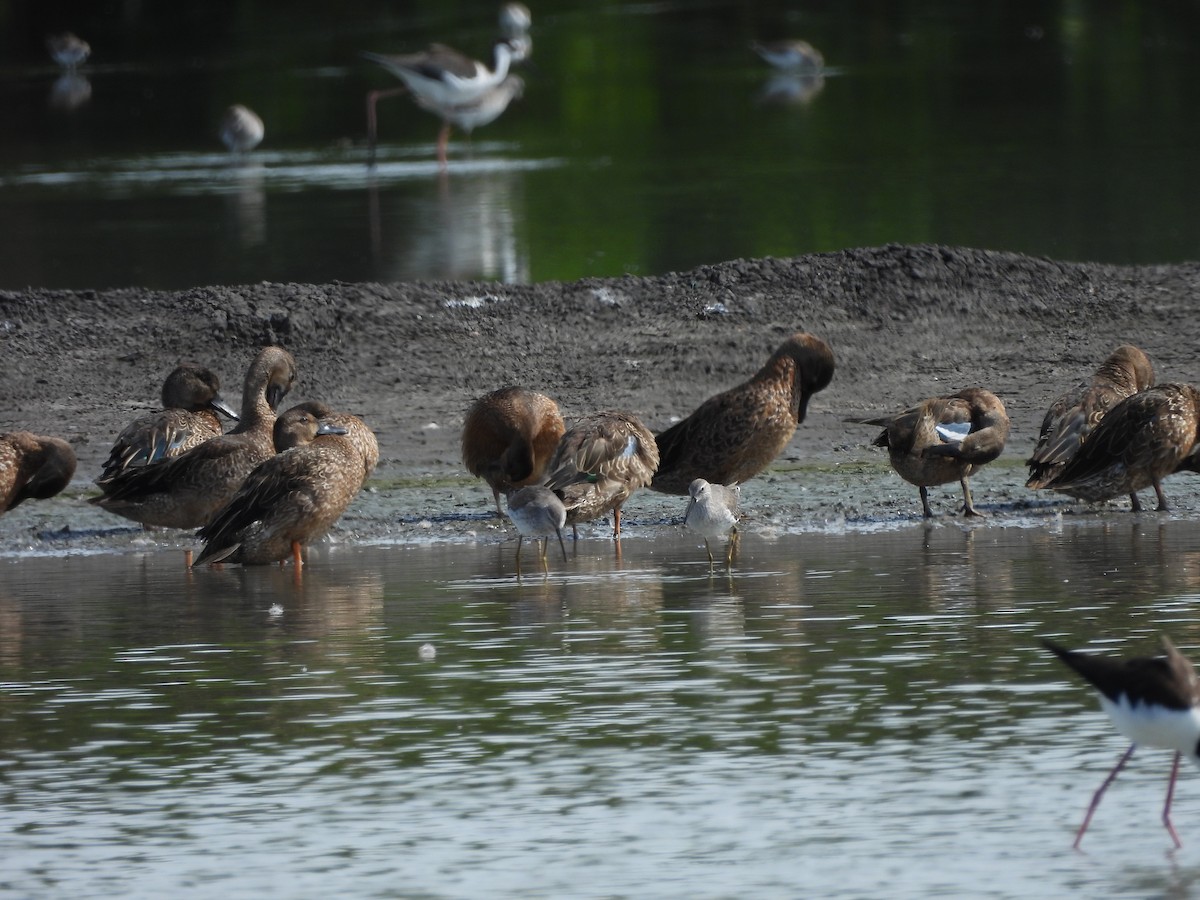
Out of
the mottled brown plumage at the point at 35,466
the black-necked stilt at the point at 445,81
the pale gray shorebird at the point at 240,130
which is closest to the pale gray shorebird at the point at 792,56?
the black-necked stilt at the point at 445,81

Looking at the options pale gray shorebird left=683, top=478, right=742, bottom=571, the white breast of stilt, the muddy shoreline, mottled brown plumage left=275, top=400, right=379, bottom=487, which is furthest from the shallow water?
the muddy shoreline

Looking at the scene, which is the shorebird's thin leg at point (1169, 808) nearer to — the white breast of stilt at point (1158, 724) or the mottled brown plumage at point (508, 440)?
the white breast of stilt at point (1158, 724)

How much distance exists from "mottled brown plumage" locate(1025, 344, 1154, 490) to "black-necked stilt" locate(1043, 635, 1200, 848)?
6.27 m

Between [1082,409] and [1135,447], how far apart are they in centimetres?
75

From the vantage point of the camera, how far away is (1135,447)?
1215 cm

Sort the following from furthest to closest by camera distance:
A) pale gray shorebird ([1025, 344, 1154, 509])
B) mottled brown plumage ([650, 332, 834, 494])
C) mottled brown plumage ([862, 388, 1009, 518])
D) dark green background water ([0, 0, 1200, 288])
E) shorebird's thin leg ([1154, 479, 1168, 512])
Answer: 1. dark green background water ([0, 0, 1200, 288])
2. mottled brown plumage ([650, 332, 834, 494])
3. shorebird's thin leg ([1154, 479, 1168, 512])
4. pale gray shorebird ([1025, 344, 1154, 509])
5. mottled brown plumage ([862, 388, 1009, 518])

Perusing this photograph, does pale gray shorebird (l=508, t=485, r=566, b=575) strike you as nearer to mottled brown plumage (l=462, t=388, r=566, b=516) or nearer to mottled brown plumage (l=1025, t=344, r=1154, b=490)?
mottled brown plumage (l=462, t=388, r=566, b=516)

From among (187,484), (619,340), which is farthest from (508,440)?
(619,340)

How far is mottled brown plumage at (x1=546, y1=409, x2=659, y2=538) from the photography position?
39.3ft

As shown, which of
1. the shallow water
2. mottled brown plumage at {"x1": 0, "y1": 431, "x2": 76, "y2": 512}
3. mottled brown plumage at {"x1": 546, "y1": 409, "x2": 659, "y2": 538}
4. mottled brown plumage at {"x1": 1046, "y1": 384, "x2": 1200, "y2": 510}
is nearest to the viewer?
the shallow water

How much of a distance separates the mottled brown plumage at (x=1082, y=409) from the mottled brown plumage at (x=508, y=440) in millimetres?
2724

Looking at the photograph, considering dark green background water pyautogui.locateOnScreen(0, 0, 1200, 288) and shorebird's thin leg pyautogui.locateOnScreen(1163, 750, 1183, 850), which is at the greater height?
dark green background water pyautogui.locateOnScreen(0, 0, 1200, 288)

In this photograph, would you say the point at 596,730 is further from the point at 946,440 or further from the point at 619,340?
the point at 619,340

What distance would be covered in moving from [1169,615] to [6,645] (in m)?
4.71
